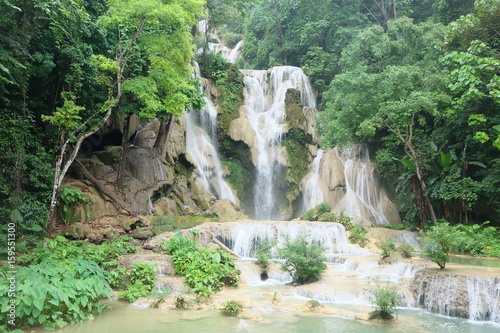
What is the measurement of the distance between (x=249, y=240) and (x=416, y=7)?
22.2 meters

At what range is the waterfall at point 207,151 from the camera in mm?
20084

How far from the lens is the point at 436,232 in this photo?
8344mm

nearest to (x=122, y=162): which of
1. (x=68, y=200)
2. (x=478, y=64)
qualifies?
(x=68, y=200)

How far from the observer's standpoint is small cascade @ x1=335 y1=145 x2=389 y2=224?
1844 cm

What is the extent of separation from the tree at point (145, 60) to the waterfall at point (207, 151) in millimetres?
5956

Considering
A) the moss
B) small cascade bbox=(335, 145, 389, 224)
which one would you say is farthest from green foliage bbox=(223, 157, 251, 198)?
small cascade bbox=(335, 145, 389, 224)

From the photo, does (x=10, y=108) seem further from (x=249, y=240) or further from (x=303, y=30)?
(x=303, y=30)

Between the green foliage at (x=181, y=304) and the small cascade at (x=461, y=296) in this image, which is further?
the green foliage at (x=181, y=304)

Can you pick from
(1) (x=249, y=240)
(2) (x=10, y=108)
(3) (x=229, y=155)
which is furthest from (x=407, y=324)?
(3) (x=229, y=155)

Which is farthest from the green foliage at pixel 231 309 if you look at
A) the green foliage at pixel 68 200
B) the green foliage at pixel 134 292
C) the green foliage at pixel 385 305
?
the green foliage at pixel 68 200

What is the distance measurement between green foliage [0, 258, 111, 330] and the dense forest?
3.64 m

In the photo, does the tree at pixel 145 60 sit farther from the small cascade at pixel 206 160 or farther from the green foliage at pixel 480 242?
the green foliage at pixel 480 242

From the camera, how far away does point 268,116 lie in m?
23.3

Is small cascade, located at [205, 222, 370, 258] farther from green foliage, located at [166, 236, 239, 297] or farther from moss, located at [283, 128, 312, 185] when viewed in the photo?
moss, located at [283, 128, 312, 185]
